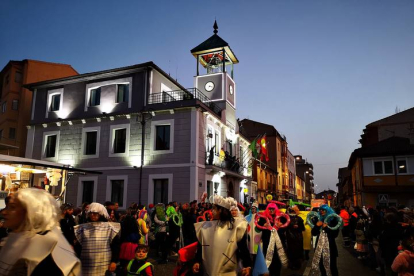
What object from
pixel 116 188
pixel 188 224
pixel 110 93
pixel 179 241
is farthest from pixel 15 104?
pixel 188 224

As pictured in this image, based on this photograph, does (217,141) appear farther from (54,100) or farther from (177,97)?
(54,100)

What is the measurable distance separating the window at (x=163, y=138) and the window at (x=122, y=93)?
359 centimetres

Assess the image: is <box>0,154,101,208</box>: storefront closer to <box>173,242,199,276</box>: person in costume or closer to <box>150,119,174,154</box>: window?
<box>150,119,174,154</box>: window

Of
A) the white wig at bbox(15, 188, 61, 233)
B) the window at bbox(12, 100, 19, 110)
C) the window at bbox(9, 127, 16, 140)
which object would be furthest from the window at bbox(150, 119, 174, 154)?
the window at bbox(12, 100, 19, 110)

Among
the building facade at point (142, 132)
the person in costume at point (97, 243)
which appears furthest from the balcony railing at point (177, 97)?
the person in costume at point (97, 243)

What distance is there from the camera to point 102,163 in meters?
21.1

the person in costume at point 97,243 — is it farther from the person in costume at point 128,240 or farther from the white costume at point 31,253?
the white costume at point 31,253

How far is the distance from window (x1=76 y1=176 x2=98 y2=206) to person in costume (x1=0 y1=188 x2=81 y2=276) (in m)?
19.8

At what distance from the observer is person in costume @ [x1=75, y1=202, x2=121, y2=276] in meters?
4.89

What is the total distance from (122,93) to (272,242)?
16749mm

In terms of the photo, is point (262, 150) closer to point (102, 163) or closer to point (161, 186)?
point (161, 186)

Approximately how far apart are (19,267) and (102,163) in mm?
19921

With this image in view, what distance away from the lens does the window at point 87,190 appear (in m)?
21.2

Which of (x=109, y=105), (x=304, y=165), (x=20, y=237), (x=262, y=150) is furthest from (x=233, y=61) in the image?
(x=304, y=165)
